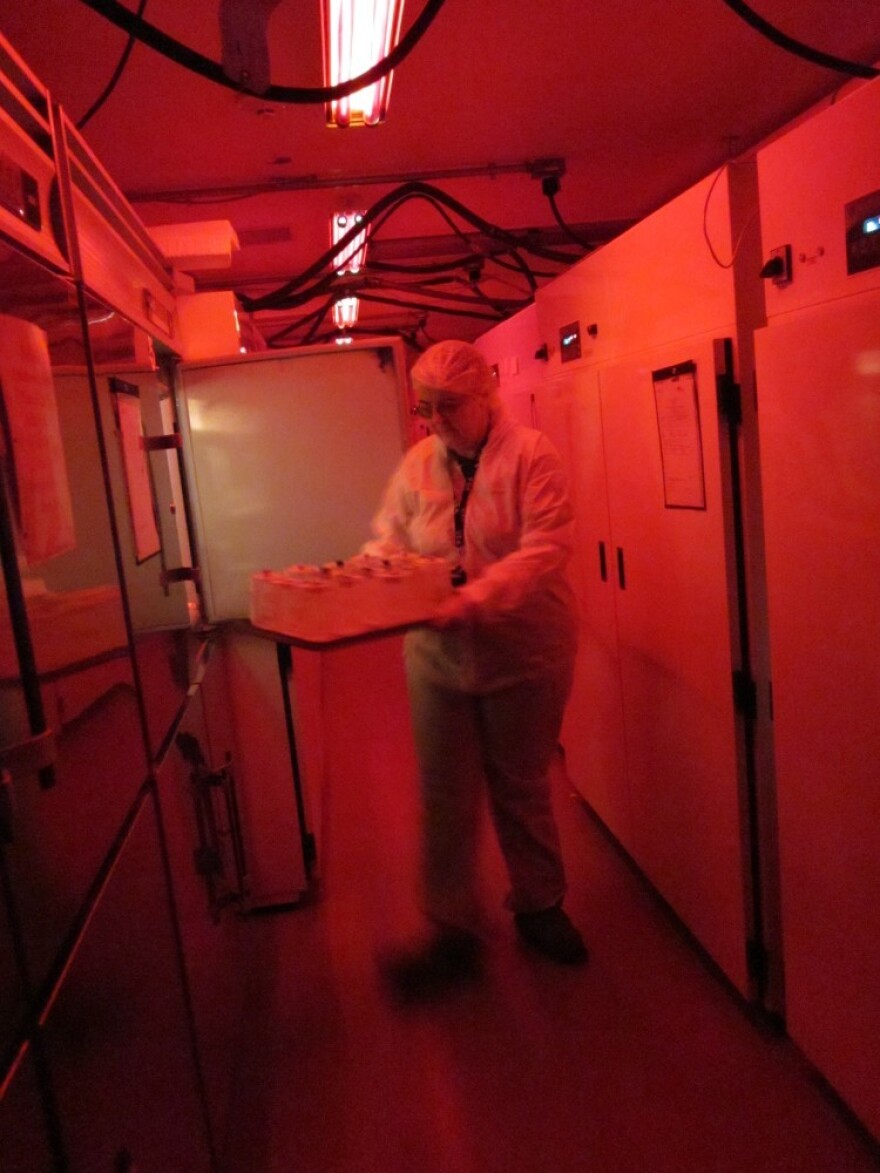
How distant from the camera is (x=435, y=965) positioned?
7.88 feet

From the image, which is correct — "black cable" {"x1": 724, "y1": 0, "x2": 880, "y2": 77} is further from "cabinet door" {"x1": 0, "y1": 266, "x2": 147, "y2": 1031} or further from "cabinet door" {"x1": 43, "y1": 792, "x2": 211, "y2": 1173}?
"cabinet door" {"x1": 43, "y1": 792, "x2": 211, "y2": 1173}

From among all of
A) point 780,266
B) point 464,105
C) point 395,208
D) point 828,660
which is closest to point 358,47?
point 464,105

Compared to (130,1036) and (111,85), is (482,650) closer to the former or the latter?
(130,1036)

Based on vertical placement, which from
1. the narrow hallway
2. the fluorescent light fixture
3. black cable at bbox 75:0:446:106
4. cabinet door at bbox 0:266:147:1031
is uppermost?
the fluorescent light fixture

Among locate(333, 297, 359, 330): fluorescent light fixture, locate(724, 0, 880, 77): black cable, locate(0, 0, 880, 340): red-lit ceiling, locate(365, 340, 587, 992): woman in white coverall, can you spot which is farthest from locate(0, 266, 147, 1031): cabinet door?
locate(333, 297, 359, 330): fluorescent light fixture

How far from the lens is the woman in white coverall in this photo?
6.86ft

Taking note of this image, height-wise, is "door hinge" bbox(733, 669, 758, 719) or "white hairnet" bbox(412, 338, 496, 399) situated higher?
"white hairnet" bbox(412, 338, 496, 399)

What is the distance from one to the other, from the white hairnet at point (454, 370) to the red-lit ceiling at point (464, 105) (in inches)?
27.0

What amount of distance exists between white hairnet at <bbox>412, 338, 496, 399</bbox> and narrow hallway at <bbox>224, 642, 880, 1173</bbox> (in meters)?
1.60

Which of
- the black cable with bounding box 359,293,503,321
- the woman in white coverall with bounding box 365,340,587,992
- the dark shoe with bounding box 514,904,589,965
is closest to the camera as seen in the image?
the woman in white coverall with bounding box 365,340,587,992

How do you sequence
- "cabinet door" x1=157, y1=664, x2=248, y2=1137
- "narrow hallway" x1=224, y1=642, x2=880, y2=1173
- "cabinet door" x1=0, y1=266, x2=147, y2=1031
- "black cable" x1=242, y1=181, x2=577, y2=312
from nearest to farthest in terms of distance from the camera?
"cabinet door" x1=0, y1=266, x2=147, y2=1031, "cabinet door" x1=157, y1=664, x2=248, y2=1137, "narrow hallway" x1=224, y1=642, x2=880, y2=1173, "black cable" x1=242, y1=181, x2=577, y2=312

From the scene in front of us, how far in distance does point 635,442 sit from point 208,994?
5.61 ft

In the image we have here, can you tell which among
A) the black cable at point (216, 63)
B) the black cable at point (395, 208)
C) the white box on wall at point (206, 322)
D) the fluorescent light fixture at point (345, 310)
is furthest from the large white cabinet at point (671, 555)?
the fluorescent light fixture at point (345, 310)

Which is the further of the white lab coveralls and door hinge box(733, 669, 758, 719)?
the white lab coveralls
